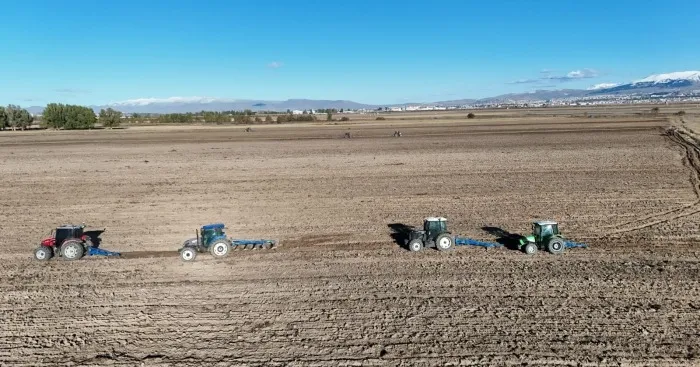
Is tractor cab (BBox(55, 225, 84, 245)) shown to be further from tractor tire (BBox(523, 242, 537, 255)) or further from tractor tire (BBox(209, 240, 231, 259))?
tractor tire (BBox(523, 242, 537, 255))

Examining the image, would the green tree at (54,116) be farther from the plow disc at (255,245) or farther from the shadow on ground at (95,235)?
the plow disc at (255,245)

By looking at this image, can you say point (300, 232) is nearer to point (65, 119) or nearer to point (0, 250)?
point (0, 250)

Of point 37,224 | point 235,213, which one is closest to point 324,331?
point 235,213

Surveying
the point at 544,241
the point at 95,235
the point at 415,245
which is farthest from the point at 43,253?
the point at 544,241

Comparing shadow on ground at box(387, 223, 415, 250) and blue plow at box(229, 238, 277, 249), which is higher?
blue plow at box(229, 238, 277, 249)

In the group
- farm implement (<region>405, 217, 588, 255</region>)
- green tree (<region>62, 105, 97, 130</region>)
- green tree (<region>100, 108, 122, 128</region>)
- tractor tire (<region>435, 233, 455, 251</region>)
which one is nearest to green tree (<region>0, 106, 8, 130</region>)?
green tree (<region>62, 105, 97, 130</region>)

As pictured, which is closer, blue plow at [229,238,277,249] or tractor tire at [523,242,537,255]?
tractor tire at [523,242,537,255]

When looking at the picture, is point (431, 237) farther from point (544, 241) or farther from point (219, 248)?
point (219, 248)
